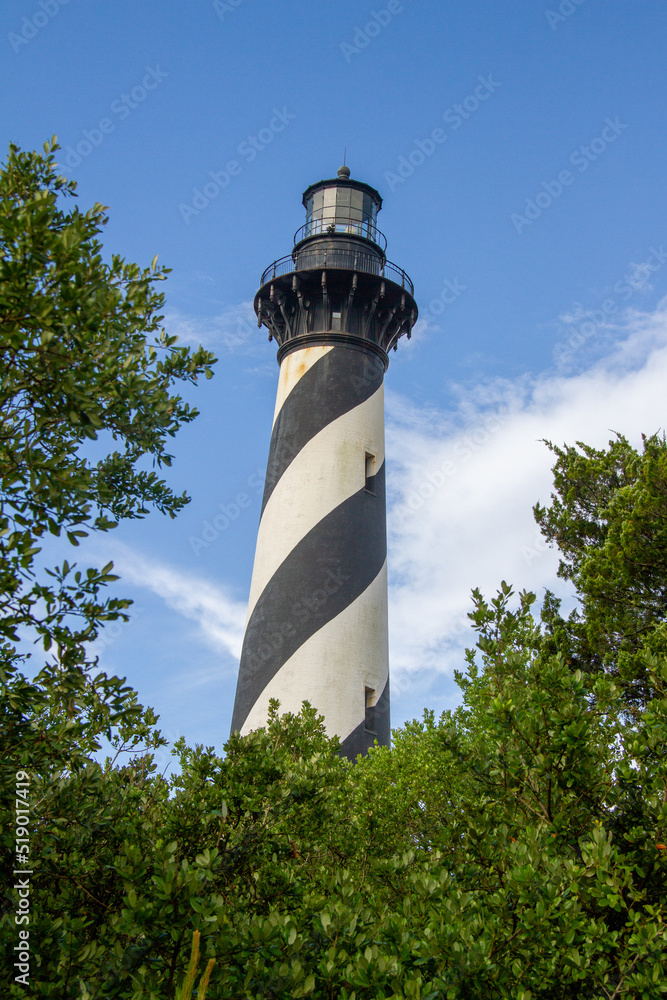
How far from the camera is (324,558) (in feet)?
53.7

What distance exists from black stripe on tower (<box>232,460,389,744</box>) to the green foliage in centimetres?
897

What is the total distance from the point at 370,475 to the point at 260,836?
41.9 feet

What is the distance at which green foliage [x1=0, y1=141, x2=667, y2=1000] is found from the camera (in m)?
4.40

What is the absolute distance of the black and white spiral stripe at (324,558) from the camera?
15539mm

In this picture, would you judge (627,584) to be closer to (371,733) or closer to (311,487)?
(371,733)

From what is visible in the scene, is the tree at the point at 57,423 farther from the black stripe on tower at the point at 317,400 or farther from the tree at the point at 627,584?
the black stripe on tower at the point at 317,400

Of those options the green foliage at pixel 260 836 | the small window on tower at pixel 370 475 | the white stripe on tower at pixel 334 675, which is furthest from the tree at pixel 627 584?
the green foliage at pixel 260 836

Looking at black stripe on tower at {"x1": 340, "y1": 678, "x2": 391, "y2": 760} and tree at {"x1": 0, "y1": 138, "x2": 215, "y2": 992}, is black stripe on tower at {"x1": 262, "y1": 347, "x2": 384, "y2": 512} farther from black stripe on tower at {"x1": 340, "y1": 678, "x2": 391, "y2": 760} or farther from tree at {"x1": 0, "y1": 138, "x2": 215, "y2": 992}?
tree at {"x1": 0, "y1": 138, "x2": 215, "y2": 992}

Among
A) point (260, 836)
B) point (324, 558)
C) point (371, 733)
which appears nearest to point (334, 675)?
point (371, 733)

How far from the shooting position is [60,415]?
479 cm

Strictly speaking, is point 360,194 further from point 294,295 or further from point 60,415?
point 60,415

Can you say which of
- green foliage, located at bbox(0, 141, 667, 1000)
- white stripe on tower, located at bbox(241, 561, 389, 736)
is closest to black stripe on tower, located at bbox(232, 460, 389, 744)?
white stripe on tower, located at bbox(241, 561, 389, 736)

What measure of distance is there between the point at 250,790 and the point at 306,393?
42.7ft

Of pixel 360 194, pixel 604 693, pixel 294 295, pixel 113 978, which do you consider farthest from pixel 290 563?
pixel 113 978
